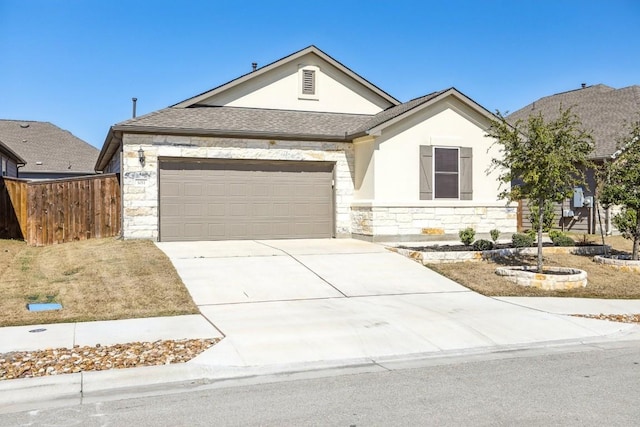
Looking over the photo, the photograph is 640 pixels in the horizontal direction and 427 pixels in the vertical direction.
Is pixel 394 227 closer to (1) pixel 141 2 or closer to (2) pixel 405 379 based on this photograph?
(1) pixel 141 2

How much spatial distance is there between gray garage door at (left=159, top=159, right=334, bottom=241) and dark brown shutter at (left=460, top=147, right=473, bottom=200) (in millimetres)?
3964

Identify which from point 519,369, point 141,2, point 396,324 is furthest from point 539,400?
point 141,2

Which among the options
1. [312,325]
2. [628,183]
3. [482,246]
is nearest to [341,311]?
[312,325]

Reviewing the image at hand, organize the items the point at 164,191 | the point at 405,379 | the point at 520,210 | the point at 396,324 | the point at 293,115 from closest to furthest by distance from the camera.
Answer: the point at 405,379, the point at 396,324, the point at 164,191, the point at 293,115, the point at 520,210

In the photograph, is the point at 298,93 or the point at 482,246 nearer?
the point at 482,246

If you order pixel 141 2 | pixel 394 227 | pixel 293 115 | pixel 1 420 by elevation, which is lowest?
pixel 1 420

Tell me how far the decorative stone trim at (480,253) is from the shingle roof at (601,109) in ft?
20.3

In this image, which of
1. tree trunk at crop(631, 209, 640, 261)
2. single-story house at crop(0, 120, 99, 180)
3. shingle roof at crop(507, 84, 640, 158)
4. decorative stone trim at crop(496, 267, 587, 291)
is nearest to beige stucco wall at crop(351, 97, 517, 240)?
tree trunk at crop(631, 209, 640, 261)

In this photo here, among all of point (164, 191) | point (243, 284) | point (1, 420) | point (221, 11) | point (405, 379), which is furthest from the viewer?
point (221, 11)

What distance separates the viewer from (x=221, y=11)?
17469 millimetres

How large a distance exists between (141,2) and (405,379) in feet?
45.8

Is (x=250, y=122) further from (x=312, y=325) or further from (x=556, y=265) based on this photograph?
(x=312, y=325)

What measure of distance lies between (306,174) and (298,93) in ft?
11.9

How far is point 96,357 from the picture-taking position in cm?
667
